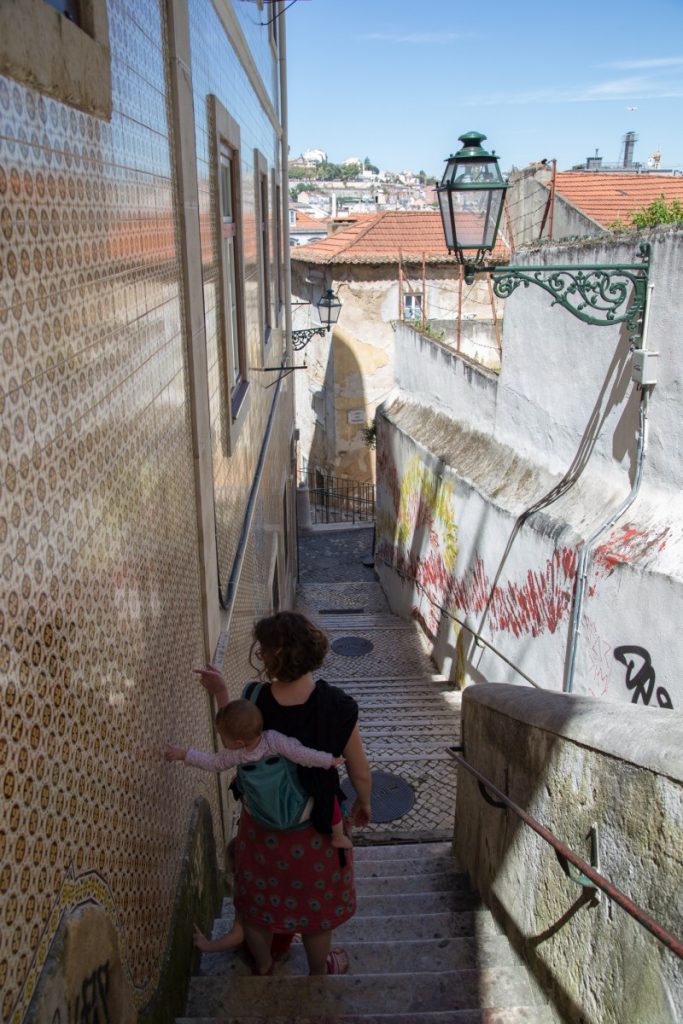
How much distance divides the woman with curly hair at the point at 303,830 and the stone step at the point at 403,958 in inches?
5.5

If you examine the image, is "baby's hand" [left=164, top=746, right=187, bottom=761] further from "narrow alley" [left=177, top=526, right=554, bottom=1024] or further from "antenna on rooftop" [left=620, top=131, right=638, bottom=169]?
"antenna on rooftop" [left=620, top=131, right=638, bottom=169]

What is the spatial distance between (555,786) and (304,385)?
21.7 metres

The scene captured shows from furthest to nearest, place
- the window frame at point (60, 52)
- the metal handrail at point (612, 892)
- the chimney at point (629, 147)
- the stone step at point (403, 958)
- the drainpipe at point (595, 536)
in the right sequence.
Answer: the chimney at point (629, 147) < the drainpipe at point (595, 536) < the stone step at point (403, 958) < the metal handrail at point (612, 892) < the window frame at point (60, 52)

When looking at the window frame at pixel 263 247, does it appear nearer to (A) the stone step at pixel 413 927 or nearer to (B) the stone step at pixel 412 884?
(B) the stone step at pixel 412 884

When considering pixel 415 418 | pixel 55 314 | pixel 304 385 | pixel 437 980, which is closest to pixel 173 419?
pixel 55 314

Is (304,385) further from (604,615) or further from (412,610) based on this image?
(604,615)

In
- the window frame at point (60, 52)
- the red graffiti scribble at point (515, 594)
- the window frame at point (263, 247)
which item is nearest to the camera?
the window frame at point (60, 52)

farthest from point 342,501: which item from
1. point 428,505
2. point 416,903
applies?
point 416,903

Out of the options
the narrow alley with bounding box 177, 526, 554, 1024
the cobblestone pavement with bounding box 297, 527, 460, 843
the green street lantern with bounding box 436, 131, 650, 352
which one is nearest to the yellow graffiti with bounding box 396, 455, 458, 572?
the cobblestone pavement with bounding box 297, 527, 460, 843

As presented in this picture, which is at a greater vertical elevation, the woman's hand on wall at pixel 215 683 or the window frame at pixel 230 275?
the window frame at pixel 230 275

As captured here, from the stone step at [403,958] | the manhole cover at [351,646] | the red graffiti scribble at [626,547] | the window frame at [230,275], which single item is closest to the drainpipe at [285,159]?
the manhole cover at [351,646]

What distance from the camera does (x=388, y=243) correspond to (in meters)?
20.6

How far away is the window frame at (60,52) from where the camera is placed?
1326mm

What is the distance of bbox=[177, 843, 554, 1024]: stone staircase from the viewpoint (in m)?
2.80
